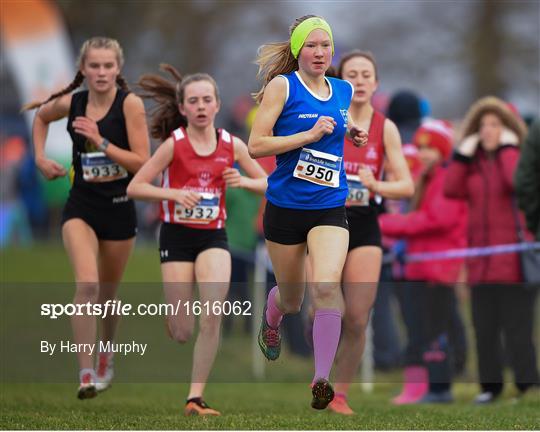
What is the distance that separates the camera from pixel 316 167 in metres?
7.49

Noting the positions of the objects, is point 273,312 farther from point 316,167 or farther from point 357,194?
point 357,194

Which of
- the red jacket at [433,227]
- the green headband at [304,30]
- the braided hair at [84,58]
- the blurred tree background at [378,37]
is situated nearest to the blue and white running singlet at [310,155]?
the green headband at [304,30]

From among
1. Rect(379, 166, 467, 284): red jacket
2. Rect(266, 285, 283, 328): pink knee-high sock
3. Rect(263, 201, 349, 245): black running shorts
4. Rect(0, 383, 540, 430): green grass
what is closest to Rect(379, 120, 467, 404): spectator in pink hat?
Rect(379, 166, 467, 284): red jacket

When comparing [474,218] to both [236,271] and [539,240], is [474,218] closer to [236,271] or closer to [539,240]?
[539,240]

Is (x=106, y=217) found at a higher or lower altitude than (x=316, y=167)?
lower

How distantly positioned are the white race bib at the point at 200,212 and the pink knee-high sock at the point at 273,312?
0.86m

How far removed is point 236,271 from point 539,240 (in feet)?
21.8

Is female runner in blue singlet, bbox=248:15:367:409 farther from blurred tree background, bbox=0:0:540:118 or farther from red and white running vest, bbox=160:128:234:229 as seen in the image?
blurred tree background, bbox=0:0:540:118

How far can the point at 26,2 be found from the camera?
28.3m

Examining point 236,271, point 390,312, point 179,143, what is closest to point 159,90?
point 179,143

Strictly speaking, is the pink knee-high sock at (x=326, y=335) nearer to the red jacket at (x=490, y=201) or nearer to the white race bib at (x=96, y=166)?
the white race bib at (x=96, y=166)

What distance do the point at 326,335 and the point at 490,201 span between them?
3.15m

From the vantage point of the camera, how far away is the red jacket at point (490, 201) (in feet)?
32.7

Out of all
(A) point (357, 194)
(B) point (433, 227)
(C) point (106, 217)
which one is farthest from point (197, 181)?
(B) point (433, 227)
